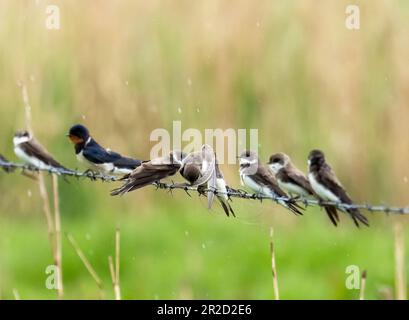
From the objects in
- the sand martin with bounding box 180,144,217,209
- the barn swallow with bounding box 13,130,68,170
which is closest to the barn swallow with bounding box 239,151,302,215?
the sand martin with bounding box 180,144,217,209

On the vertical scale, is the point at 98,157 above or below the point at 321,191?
above

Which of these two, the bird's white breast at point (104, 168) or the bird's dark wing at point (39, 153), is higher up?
the bird's dark wing at point (39, 153)

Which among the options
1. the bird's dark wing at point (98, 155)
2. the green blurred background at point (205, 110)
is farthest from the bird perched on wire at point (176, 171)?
the green blurred background at point (205, 110)

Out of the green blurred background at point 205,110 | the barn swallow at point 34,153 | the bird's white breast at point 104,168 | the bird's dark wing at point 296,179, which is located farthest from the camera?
Result: the green blurred background at point 205,110

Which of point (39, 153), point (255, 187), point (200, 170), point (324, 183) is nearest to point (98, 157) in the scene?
point (39, 153)

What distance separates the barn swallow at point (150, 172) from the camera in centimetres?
531

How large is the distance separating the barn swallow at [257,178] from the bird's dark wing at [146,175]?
0.81 m

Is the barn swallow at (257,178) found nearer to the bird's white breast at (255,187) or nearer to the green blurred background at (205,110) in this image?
the bird's white breast at (255,187)

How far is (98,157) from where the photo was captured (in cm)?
662

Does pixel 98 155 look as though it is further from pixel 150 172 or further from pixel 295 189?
pixel 295 189

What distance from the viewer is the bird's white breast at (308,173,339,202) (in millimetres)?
5098

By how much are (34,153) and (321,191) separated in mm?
2456

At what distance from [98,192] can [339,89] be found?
7.10 feet
